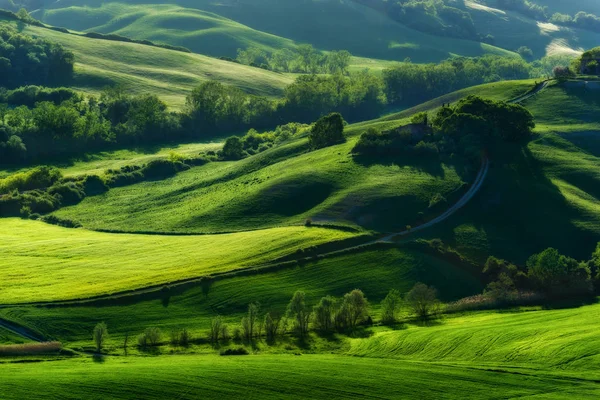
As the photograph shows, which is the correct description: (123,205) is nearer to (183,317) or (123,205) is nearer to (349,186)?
(349,186)

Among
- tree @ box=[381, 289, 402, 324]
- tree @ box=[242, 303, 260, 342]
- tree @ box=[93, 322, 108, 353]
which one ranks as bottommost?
tree @ box=[93, 322, 108, 353]

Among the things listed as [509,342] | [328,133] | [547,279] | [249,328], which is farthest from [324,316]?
[328,133]

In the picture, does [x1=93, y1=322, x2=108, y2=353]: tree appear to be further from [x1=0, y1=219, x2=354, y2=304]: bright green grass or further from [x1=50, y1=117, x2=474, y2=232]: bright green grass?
[x1=50, y1=117, x2=474, y2=232]: bright green grass

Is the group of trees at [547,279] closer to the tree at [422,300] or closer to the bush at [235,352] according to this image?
the tree at [422,300]

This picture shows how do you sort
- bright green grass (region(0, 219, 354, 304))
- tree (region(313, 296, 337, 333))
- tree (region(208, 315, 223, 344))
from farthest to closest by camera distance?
bright green grass (region(0, 219, 354, 304)), tree (region(313, 296, 337, 333)), tree (region(208, 315, 223, 344))

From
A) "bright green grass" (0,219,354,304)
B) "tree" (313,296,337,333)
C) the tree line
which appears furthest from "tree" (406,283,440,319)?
"bright green grass" (0,219,354,304)

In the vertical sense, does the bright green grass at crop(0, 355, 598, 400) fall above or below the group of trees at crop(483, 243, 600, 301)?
below

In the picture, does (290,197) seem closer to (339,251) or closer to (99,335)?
(339,251)

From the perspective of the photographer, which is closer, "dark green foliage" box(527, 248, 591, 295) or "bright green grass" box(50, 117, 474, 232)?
"dark green foliage" box(527, 248, 591, 295)

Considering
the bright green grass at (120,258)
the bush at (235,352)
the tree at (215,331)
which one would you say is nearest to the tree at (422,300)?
the bright green grass at (120,258)

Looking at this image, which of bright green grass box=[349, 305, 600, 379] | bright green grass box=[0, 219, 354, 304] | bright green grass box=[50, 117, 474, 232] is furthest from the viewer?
bright green grass box=[50, 117, 474, 232]
